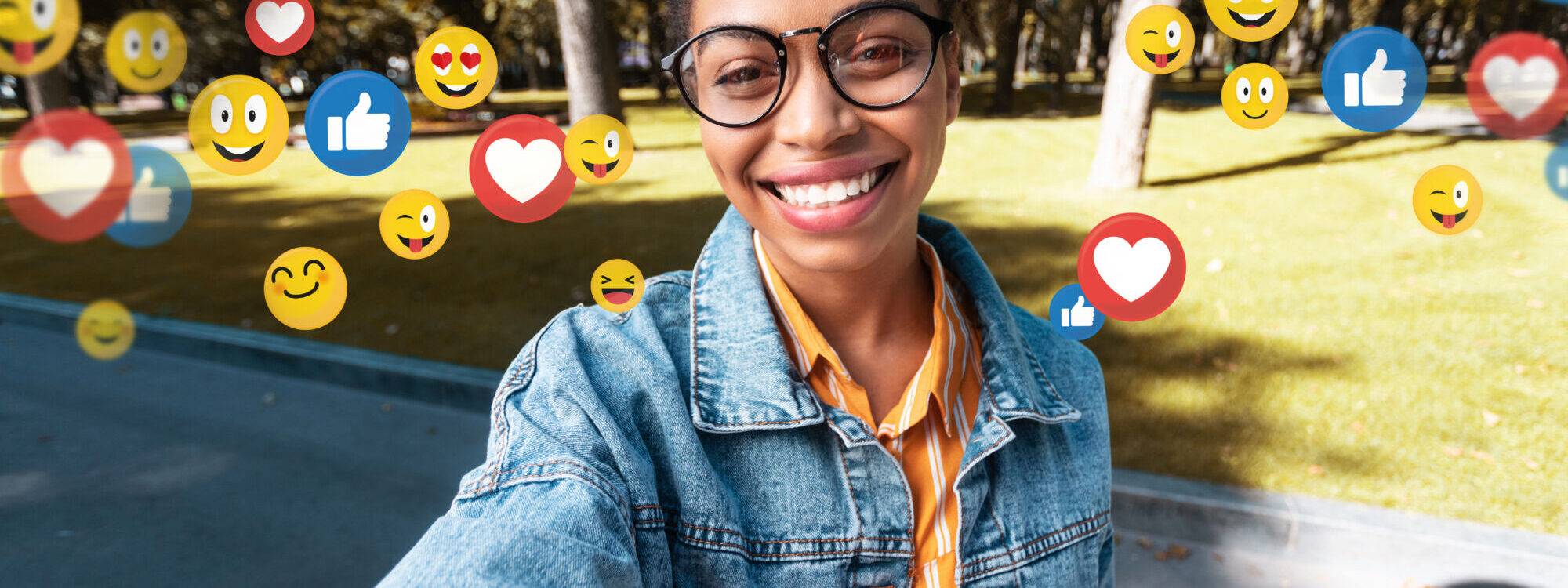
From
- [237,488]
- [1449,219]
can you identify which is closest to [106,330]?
[237,488]

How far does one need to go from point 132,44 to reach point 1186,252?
12.9 ft

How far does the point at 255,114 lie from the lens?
1.12 metres

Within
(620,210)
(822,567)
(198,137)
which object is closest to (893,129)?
(822,567)

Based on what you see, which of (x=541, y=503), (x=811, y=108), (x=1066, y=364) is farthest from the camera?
(x=1066, y=364)

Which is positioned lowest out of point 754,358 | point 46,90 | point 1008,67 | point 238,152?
point 754,358

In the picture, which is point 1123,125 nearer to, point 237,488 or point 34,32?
point 34,32

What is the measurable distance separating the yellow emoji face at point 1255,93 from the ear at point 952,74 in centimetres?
40

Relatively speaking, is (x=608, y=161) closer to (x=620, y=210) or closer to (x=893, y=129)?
(x=893, y=129)

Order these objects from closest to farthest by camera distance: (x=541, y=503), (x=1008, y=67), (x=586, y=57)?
(x=541, y=503) → (x=586, y=57) → (x=1008, y=67)

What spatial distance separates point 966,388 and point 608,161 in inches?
27.3

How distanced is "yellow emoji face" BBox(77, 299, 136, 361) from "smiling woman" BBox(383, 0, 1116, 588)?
18.3 ft

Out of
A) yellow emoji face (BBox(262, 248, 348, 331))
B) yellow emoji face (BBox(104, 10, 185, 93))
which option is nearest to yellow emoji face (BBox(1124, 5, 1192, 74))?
yellow emoji face (BBox(262, 248, 348, 331))

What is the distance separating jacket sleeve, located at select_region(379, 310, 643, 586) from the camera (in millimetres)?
921

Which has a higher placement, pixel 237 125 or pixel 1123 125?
pixel 237 125
